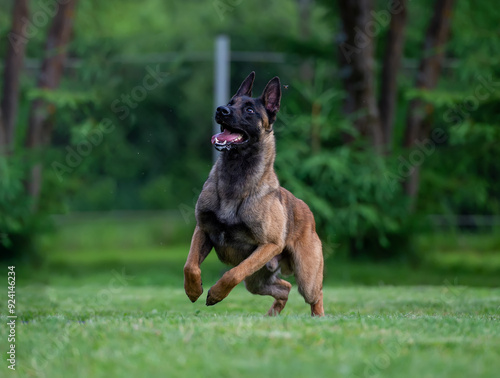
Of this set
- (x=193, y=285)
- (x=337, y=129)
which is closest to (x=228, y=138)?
(x=193, y=285)

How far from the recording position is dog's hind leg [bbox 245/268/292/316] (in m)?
8.18

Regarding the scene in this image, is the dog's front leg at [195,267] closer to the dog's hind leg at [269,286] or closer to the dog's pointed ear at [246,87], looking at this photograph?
the dog's hind leg at [269,286]

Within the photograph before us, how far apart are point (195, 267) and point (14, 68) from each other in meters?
11.2

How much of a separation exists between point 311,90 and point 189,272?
1004 cm

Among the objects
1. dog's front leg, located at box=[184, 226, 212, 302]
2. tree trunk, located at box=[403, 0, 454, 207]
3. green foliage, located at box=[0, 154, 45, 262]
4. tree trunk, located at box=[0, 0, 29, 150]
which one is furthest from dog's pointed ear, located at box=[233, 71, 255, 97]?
tree trunk, located at box=[403, 0, 454, 207]

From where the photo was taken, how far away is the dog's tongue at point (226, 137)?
747 cm

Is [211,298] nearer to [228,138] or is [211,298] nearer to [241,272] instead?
[241,272]

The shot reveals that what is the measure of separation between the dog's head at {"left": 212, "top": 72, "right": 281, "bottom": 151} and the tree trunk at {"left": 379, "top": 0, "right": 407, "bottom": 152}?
9.90 metres

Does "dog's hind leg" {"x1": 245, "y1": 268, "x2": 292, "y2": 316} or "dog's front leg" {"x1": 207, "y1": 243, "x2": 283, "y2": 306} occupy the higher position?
"dog's front leg" {"x1": 207, "y1": 243, "x2": 283, "y2": 306}

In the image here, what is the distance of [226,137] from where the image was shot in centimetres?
756

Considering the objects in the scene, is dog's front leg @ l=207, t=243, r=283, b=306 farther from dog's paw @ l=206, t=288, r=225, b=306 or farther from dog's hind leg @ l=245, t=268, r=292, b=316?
dog's hind leg @ l=245, t=268, r=292, b=316

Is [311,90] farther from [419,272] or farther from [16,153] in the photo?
[16,153]

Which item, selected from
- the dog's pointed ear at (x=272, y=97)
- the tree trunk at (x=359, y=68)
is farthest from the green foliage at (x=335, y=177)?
the dog's pointed ear at (x=272, y=97)

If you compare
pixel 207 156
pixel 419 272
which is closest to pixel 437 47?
pixel 419 272
